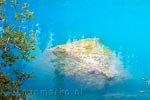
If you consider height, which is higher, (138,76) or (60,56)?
(60,56)

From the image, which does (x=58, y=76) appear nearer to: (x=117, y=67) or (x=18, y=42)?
(x=117, y=67)

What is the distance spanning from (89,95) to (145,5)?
12.1 ft

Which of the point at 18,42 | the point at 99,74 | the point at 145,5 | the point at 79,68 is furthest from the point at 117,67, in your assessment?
the point at 18,42

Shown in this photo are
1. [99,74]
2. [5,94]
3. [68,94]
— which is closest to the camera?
[5,94]

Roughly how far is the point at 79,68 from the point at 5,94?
3.33 metres

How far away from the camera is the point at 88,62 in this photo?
6.10 meters

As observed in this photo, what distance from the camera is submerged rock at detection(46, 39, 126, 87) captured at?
6004 mm

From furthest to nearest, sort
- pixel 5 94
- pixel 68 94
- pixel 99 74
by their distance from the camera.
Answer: pixel 99 74 → pixel 68 94 → pixel 5 94

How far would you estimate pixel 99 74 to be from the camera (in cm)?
612

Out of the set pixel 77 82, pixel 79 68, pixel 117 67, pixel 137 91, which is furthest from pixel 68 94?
pixel 137 91

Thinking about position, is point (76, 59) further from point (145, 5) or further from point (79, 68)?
point (145, 5)

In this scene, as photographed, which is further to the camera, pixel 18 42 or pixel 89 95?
pixel 89 95

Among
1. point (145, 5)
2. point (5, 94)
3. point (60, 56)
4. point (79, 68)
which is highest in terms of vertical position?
point (145, 5)

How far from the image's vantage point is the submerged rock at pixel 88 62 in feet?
19.7
